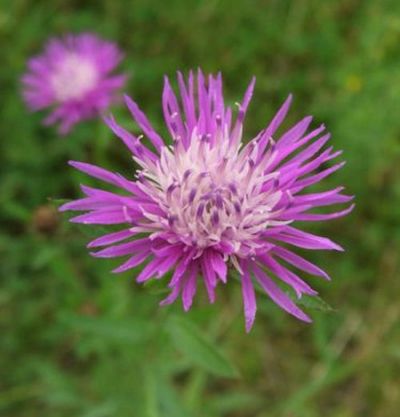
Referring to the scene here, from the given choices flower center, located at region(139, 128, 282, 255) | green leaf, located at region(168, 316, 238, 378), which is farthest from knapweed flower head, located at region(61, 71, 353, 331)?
green leaf, located at region(168, 316, 238, 378)

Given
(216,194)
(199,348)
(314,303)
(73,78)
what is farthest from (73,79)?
(314,303)

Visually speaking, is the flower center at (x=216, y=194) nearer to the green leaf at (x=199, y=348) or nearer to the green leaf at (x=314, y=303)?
the green leaf at (x=314, y=303)

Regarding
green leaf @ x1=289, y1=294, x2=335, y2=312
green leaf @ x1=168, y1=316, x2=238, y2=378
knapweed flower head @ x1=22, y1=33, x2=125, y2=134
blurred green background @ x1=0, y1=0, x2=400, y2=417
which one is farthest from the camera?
knapweed flower head @ x1=22, y1=33, x2=125, y2=134

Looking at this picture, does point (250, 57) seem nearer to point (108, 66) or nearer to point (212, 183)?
point (108, 66)

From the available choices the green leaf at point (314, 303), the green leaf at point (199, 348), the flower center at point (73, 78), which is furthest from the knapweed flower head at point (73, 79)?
the green leaf at point (314, 303)

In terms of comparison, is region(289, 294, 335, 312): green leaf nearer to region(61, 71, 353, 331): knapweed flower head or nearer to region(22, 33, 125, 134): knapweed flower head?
region(61, 71, 353, 331): knapweed flower head

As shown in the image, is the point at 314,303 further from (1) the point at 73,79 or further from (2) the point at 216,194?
(1) the point at 73,79
